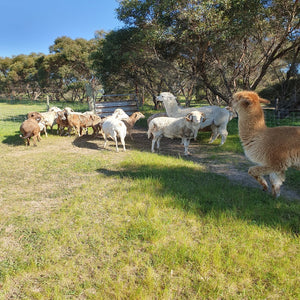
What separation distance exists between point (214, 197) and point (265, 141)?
1517 millimetres

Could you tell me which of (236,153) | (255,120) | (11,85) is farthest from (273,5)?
(11,85)

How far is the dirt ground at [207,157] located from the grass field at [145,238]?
1.84ft

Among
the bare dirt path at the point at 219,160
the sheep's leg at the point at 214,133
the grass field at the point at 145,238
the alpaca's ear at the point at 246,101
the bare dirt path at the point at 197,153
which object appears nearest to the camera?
the grass field at the point at 145,238

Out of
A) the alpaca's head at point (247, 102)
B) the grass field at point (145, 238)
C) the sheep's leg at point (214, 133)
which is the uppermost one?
the alpaca's head at point (247, 102)

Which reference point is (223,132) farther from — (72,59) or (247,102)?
(72,59)

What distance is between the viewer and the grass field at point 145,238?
246 cm

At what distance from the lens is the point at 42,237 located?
3.32 m

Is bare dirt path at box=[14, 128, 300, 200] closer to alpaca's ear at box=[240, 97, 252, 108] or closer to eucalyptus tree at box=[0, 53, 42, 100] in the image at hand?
alpaca's ear at box=[240, 97, 252, 108]

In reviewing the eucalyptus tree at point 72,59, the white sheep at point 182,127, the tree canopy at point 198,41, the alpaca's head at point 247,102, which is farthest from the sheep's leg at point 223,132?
the eucalyptus tree at point 72,59

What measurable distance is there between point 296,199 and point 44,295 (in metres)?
5.03

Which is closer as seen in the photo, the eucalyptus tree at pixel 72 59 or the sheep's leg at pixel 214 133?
the sheep's leg at pixel 214 133

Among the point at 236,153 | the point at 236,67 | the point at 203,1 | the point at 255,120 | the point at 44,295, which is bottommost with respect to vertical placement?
the point at 44,295

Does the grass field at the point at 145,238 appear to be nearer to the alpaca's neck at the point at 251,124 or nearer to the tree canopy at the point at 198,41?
the alpaca's neck at the point at 251,124

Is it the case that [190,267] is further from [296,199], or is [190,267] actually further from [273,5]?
[273,5]
